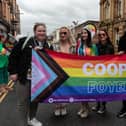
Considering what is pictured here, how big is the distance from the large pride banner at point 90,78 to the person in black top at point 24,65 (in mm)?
585

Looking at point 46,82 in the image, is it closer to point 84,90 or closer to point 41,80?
point 41,80

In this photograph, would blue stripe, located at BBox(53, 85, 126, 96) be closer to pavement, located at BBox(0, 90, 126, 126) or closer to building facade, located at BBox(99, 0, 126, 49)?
pavement, located at BBox(0, 90, 126, 126)

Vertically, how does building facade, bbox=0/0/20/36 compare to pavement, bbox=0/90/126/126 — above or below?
above

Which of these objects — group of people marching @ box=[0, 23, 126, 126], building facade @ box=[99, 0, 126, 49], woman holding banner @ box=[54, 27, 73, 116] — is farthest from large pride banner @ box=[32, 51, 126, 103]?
building facade @ box=[99, 0, 126, 49]

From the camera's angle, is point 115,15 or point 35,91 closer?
point 35,91

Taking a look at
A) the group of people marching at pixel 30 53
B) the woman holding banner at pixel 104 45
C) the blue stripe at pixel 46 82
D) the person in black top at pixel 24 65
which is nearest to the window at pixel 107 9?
the woman holding banner at pixel 104 45

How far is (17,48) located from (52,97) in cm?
128

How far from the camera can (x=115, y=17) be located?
5719 cm

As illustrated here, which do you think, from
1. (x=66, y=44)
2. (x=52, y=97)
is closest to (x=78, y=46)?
(x=66, y=44)

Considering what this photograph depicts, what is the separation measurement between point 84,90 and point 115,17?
51324mm

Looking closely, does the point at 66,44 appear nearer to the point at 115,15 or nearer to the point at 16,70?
the point at 16,70

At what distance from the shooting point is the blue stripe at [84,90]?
269 inches

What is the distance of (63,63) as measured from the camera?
→ 688 cm

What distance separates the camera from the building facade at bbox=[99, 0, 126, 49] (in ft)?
175
